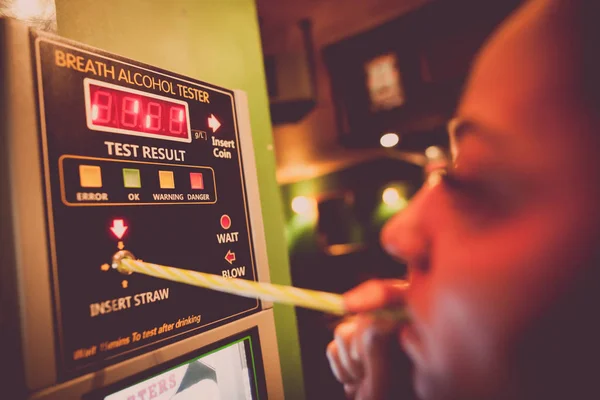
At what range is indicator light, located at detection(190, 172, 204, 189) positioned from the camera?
3.01ft

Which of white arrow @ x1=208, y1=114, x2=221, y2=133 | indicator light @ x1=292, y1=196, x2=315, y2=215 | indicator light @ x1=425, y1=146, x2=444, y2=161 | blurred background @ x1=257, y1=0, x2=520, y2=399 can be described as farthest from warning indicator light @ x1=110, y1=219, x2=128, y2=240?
indicator light @ x1=292, y1=196, x2=315, y2=215

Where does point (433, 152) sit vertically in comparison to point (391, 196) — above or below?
above

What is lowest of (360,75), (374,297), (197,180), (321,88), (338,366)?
(338,366)

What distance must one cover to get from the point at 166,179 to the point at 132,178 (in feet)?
0.27

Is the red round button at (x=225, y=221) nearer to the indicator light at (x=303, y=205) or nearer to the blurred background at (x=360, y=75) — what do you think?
the blurred background at (x=360, y=75)

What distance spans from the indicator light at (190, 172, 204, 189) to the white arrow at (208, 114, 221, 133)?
134mm

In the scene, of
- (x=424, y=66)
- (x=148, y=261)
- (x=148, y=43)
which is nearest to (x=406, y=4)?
(x=424, y=66)

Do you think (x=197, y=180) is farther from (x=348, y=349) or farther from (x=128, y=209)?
(x=348, y=349)

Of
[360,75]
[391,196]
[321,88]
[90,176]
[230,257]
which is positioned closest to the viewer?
[90,176]

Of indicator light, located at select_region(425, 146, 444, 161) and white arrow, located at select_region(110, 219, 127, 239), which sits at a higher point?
indicator light, located at select_region(425, 146, 444, 161)

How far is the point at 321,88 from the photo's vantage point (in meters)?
5.92

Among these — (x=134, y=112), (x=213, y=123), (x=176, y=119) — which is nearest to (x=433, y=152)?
(x=213, y=123)

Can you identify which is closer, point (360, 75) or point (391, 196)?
point (360, 75)

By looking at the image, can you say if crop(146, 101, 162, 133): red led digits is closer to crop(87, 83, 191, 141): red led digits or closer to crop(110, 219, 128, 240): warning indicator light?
crop(87, 83, 191, 141): red led digits
